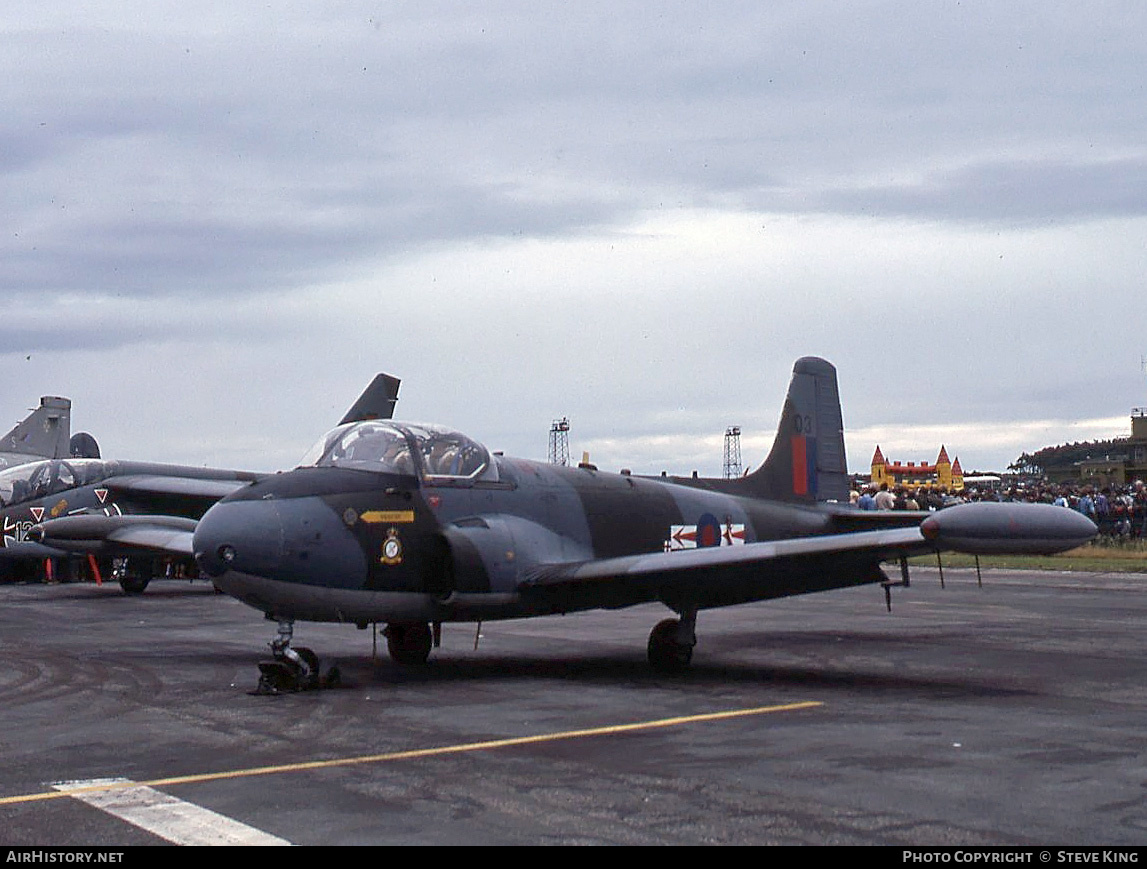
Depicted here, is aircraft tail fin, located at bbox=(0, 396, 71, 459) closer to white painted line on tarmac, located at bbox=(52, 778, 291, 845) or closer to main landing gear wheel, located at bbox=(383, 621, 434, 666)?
main landing gear wheel, located at bbox=(383, 621, 434, 666)

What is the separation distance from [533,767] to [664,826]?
186cm

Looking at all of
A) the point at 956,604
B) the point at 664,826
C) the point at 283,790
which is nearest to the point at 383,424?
the point at 283,790

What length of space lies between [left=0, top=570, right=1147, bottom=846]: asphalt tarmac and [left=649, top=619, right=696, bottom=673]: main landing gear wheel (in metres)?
0.33

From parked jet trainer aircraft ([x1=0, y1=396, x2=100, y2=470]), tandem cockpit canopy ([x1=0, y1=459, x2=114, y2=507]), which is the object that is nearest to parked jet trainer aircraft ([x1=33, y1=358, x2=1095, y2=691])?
tandem cockpit canopy ([x1=0, y1=459, x2=114, y2=507])

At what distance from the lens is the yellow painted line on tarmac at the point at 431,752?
301 inches

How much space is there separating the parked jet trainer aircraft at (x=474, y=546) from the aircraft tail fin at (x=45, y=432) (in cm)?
3203

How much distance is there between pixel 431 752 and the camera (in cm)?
886

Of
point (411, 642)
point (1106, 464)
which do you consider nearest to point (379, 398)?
point (411, 642)

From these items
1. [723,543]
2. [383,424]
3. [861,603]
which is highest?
[383,424]

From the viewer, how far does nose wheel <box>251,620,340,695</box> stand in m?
12.2

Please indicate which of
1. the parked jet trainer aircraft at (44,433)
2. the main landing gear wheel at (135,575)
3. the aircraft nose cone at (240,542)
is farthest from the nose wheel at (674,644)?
the parked jet trainer aircraft at (44,433)

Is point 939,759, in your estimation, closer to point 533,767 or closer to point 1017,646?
point 533,767

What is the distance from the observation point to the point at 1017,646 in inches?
634
